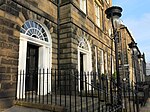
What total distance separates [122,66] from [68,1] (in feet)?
45.4

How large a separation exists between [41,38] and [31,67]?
1.42 metres

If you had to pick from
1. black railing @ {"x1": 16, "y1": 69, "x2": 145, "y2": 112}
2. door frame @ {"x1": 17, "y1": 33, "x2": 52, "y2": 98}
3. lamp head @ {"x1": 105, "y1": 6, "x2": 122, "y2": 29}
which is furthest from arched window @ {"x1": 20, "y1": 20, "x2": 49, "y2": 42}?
lamp head @ {"x1": 105, "y1": 6, "x2": 122, "y2": 29}

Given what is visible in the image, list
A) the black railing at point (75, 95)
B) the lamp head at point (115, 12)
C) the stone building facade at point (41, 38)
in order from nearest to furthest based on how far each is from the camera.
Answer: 1. the black railing at point (75, 95)
2. the stone building facade at point (41, 38)
3. the lamp head at point (115, 12)

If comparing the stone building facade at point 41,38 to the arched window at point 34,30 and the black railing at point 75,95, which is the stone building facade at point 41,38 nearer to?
→ the arched window at point 34,30

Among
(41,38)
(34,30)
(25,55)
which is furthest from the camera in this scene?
(41,38)

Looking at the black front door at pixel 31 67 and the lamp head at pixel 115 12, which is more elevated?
the lamp head at pixel 115 12

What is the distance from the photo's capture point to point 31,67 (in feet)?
23.2

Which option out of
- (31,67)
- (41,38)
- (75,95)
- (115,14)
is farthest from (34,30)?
(75,95)

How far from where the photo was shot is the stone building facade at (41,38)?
17.8 ft

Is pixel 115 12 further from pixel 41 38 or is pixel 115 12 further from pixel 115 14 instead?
pixel 41 38

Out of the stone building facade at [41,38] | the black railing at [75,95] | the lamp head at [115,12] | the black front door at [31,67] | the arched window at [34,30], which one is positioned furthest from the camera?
the black front door at [31,67]

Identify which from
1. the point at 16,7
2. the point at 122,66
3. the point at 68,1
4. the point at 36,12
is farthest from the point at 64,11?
the point at 122,66

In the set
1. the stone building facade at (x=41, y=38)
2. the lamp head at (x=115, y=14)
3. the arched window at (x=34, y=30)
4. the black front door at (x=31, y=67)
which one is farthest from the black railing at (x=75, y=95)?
the lamp head at (x=115, y=14)

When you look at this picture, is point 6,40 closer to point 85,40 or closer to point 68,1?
point 68,1
